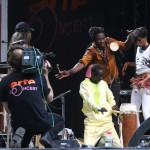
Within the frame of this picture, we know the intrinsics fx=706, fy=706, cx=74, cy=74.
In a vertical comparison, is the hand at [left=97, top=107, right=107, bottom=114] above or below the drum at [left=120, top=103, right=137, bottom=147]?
above

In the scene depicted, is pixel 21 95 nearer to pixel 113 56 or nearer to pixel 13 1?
pixel 113 56

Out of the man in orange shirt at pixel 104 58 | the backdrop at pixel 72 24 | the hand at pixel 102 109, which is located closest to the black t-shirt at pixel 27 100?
the hand at pixel 102 109

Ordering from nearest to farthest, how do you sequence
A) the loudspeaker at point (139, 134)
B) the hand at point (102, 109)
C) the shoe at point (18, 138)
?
the loudspeaker at point (139, 134), the shoe at point (18, 138), the hand at point (102, 109)

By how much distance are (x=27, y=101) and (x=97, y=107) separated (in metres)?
2.07

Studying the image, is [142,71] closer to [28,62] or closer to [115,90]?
[115,90]

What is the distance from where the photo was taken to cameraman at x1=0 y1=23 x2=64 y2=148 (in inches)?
319

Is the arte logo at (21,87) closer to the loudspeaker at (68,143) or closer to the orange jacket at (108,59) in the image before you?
the loudspeaker at (68,143)

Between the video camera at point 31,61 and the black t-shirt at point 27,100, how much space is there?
11 centimetres

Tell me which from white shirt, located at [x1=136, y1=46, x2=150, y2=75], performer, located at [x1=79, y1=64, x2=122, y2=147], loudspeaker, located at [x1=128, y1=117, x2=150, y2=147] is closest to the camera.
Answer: loudspeaker, located at [x1=128, y1=117, x2=150, y2=147]

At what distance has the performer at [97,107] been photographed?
33.2ft

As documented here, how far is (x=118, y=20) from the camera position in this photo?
12.4 meters

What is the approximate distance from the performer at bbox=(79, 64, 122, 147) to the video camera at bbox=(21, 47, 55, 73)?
2.05 meters

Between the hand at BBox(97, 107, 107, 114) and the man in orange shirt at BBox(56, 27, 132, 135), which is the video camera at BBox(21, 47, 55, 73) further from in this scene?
the man in orange shirt at BBox(56, 27, 132, 135)

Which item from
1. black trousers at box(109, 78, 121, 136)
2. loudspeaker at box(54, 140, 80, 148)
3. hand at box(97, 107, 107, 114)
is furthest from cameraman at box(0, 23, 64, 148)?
black trousers at box(109, 78, 121, 136)
